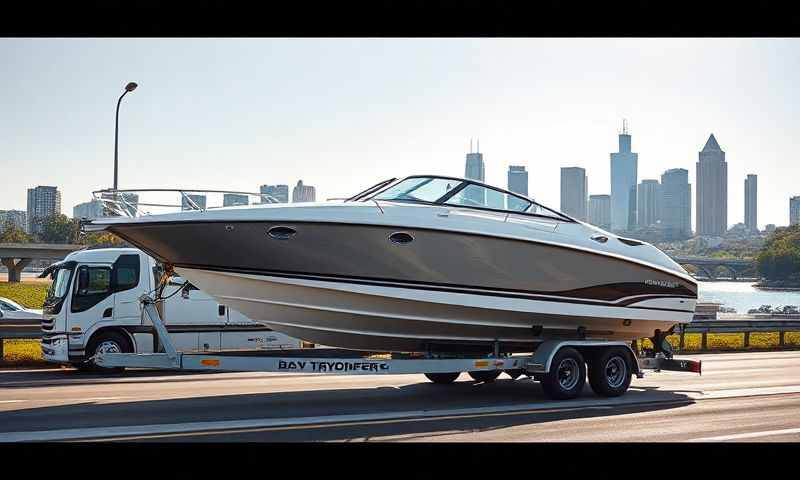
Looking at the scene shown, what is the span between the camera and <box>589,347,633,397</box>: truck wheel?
1299 centimetres

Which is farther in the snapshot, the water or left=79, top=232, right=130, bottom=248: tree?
the water

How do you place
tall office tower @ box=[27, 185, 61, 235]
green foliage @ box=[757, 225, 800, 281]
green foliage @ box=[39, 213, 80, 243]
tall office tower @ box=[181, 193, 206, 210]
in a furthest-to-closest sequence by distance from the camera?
1. tall office tower @ box=[27, 185, 61, 235]
2. green foliage @ box=[39, 213, 80, 243]
3. green foliage @ box=[757, 225, 800, 281]
4. tall office tower @ box=[181, 193, 206, 210]

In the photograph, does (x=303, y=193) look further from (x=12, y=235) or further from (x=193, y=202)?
(x=12, y=235)

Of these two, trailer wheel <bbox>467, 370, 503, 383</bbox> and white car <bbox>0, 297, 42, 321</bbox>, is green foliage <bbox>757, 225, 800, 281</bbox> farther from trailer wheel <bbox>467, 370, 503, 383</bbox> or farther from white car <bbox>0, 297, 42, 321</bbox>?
trailer wheel <bbox>467, 370, 503, 383</bbox>

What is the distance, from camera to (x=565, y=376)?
499 inches

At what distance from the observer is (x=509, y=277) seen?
12.2 m

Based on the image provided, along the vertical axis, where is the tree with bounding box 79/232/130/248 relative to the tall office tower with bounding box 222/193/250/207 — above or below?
below

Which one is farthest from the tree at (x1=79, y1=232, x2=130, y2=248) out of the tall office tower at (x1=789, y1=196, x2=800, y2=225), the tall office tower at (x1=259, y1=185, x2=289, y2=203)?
the tall office tower at (x1=789, y1=196, x2=800, y2=225)

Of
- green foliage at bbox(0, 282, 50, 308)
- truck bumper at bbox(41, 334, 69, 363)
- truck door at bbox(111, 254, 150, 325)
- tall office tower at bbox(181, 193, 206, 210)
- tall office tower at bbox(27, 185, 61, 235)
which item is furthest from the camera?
tall office tower at bbox(27, 185, 61, 235)

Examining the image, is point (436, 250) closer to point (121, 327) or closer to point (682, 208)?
point (121, 327)

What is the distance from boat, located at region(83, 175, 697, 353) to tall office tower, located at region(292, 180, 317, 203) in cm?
54
